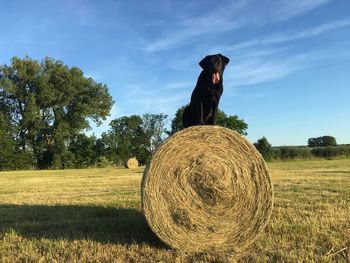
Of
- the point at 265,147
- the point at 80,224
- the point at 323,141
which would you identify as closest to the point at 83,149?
the point at 265,147

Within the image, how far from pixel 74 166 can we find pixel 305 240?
43.3 metres

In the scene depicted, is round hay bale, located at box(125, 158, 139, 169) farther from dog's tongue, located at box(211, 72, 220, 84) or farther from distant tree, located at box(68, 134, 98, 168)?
dog's tongue, located at box(211, 72, 220, 84)

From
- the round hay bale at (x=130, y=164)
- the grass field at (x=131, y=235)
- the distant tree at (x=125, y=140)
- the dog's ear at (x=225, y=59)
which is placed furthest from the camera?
the distant tree at (x=125, y=140)

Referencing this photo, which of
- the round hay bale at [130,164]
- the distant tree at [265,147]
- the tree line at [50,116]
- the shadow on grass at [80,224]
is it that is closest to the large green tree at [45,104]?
the tree line at [50,116]

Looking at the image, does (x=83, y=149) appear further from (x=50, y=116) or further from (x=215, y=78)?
(x=215, y=78)

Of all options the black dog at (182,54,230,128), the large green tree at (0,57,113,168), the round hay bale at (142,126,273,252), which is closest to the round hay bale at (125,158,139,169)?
the large green tree at (0,57,113,168)

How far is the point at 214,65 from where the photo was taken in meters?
6.50

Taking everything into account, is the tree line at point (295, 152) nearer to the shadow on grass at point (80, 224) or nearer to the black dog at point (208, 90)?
the shadow on grass at point (80, 224)

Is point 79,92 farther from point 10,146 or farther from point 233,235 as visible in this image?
point 233,235

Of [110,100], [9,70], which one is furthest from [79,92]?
[9,70]

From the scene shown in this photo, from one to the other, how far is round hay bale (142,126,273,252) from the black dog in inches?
37.6

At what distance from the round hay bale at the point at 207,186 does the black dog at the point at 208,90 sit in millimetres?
956

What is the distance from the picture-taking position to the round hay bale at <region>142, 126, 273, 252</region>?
5.68 metres

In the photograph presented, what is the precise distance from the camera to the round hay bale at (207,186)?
568 centimetres
